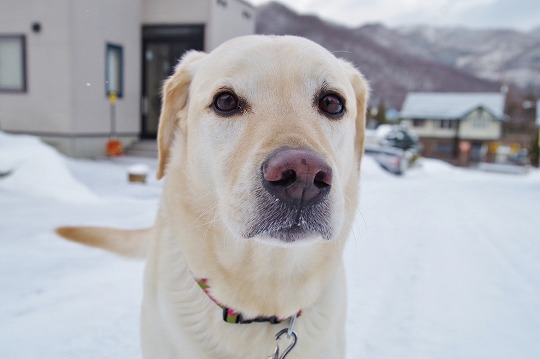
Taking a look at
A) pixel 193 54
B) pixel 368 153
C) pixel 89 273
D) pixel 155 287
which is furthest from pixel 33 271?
pixel 368 153

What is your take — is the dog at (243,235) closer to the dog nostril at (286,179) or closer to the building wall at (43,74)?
the dog nostril at (286,179)

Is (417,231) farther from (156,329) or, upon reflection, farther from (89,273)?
(156,329)

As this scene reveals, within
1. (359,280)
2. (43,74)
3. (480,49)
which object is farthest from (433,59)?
(359,280)

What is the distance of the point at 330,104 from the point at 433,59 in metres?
103

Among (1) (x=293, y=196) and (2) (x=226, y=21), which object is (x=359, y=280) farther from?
(2) (x=226, y=21)

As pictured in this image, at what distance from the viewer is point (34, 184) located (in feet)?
17.8

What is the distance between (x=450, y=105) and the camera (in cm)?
4191

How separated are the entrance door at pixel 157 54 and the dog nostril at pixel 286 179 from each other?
927 centimetres

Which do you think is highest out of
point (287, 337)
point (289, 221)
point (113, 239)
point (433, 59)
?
point (433, 59)

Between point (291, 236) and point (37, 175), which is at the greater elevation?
point (291, 236)

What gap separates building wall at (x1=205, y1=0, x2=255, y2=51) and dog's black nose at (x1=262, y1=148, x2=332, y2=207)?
9.00 m

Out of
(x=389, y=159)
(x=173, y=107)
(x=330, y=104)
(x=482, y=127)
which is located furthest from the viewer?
(x=482, y=127)

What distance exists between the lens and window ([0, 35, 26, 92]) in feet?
27.7

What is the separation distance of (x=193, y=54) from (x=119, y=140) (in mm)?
8673
